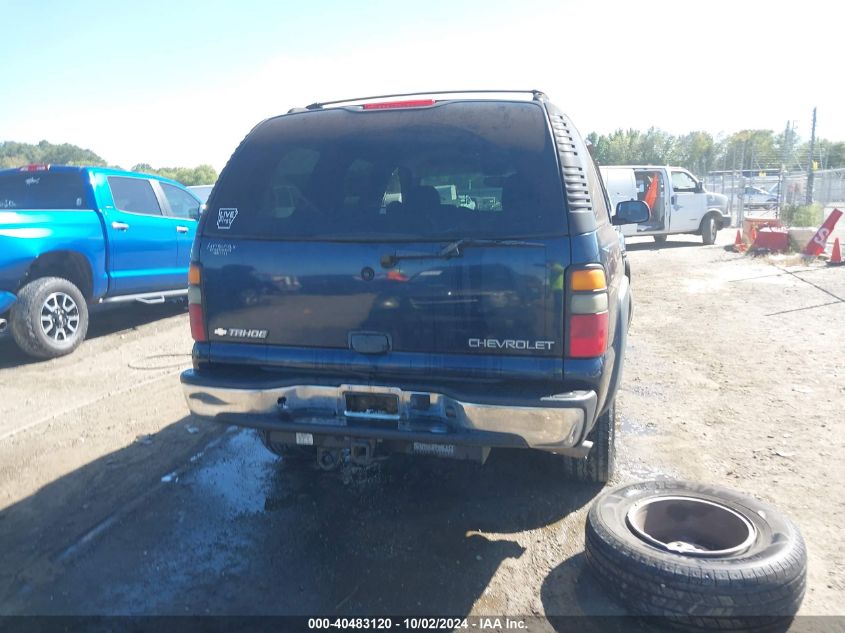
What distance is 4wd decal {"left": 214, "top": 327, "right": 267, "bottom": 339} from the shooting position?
329 cm

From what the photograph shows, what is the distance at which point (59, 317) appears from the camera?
22.8 ft

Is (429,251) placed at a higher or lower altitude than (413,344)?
higher

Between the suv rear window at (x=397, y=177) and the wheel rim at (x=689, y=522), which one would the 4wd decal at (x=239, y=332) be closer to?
the suv rear window at (x=397, y=177)

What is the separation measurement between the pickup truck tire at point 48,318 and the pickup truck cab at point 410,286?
417 centimetres

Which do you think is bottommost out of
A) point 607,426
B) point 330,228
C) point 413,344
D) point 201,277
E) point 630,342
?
point 630,342

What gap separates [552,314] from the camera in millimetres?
2881

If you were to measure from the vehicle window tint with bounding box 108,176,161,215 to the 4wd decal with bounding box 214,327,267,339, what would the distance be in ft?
17.5

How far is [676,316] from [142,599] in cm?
739

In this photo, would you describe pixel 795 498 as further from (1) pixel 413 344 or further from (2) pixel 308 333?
(2) pixel 308 333

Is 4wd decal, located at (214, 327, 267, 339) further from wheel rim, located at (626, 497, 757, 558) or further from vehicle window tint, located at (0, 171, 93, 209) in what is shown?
vehicle window tint, located at (0, 171, 93, 209)

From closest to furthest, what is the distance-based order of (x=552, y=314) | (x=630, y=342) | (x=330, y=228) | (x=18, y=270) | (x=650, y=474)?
(x=552, y=314) < (x=330, y=228) < (x=650, y=474) < (x=18, y=270) < (x=630, y=342)

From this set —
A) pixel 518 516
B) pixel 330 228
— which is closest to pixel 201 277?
pixel 330 228

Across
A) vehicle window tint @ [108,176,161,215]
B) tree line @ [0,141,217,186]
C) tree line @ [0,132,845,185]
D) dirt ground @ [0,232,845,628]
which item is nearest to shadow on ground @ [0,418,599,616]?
dirt ground @ [0,232,845,628]

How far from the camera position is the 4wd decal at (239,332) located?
3293 millimetres
